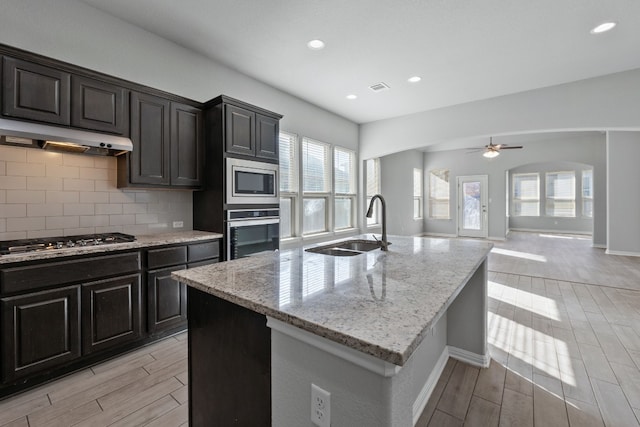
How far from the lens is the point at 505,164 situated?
29.3 feet

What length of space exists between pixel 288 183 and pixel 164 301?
240 cm

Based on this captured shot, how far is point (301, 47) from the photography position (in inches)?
125

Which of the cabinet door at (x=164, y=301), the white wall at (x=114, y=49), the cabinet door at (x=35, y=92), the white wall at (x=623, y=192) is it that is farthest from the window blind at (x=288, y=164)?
the white wall at (x=623, y=192)

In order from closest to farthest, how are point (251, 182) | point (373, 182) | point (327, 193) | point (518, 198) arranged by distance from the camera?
point (251, 182), point (327, 193), point (373, 182), point (518, 198)

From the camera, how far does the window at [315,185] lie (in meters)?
4.76

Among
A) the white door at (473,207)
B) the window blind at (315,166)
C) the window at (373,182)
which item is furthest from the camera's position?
the white door at (473,207)

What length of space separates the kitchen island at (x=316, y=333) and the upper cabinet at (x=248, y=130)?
1.78m

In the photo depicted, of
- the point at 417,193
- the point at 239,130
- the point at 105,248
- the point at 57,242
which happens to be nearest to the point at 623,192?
the point at 417,193

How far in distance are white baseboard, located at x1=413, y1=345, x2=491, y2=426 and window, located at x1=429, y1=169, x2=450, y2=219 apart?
841 cm

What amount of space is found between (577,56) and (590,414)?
375 cm

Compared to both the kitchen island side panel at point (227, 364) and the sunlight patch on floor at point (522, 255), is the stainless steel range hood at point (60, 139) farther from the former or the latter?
the sunlight patch on floor at point (522, 255)

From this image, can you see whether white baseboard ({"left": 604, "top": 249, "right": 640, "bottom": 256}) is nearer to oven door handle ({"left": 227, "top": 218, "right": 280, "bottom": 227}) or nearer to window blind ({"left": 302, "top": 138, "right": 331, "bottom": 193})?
window blind ({"left": 302, "top": 138, "right": 331, "bottom": 193})

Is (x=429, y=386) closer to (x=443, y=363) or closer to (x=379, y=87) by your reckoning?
(x=443, y=363)

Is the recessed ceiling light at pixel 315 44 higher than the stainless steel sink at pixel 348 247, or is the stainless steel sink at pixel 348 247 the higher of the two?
the recessed ceiling light at pixel 315 44
